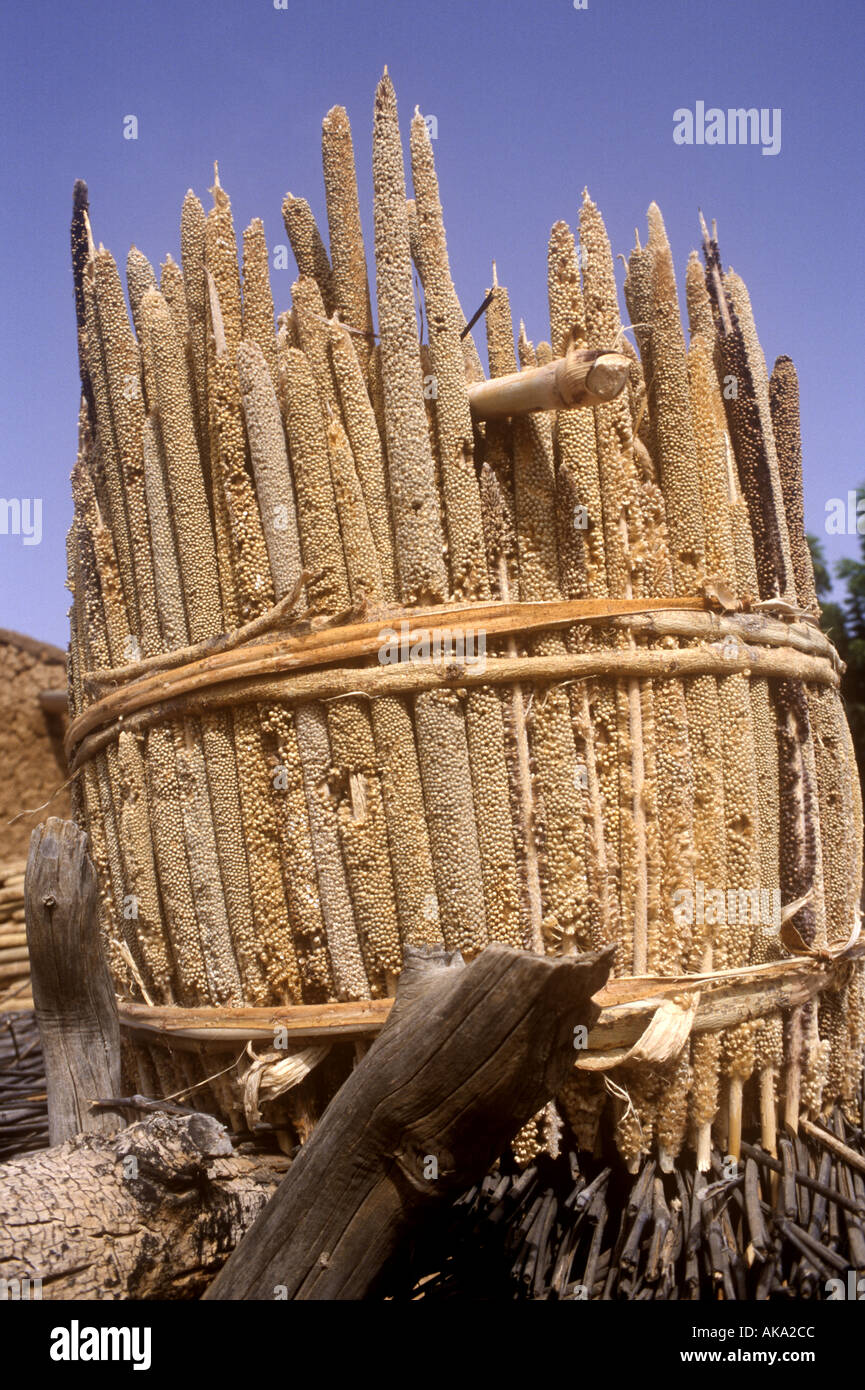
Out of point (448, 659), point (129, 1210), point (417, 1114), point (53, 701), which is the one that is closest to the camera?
point (417, 1114)

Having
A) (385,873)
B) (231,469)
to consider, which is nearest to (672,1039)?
(385,873)

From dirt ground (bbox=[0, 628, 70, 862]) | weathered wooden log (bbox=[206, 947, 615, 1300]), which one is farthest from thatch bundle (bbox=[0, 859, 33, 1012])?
weathered wooden log (bbox=[206, 947, 615, 1300])

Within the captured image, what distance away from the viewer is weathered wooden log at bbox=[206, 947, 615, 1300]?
7.04 feet

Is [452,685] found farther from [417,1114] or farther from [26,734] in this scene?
[26,734]

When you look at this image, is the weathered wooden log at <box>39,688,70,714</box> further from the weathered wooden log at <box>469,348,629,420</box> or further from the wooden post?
the weathered wooden log at <box>469,348,629,420</box>

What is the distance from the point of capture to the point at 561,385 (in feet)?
10.5

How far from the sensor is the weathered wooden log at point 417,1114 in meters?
2.14

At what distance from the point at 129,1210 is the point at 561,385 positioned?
2416 millimetres

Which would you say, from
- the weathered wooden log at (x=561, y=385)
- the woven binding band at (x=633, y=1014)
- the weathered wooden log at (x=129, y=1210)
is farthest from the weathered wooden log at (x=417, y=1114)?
the weathered wooden log at (x=561, y=385)

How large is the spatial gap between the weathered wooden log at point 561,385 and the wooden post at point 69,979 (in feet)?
5.79

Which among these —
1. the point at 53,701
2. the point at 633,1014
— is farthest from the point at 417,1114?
the point at 53,701

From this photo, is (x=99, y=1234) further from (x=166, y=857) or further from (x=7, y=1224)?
(x=166, y=857)

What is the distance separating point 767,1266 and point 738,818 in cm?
122

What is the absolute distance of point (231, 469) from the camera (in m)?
3.49
